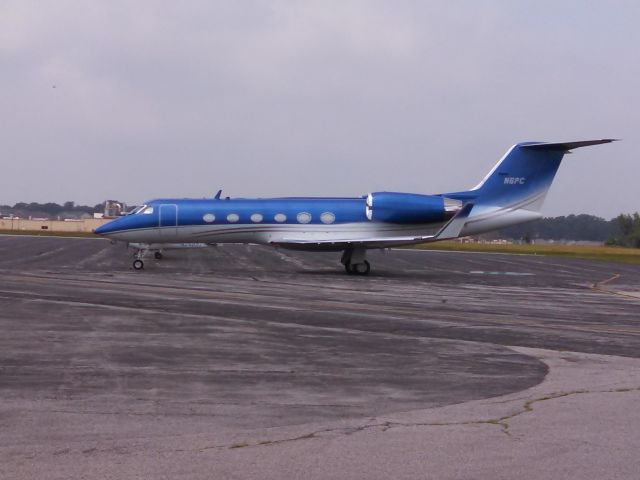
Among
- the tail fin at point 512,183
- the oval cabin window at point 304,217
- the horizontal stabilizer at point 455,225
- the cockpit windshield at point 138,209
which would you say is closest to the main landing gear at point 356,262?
the oval cabin window at point 304,217

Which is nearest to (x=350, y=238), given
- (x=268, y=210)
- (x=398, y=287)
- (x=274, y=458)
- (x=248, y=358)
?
(x=268, y=210)

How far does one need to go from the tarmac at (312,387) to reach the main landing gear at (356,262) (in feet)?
35.5

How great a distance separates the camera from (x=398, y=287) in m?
26.3

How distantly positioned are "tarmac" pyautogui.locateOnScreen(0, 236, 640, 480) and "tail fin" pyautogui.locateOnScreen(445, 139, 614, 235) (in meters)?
11.8

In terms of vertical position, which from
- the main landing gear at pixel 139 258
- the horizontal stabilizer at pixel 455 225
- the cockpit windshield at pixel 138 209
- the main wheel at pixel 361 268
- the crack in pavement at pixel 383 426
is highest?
the cockpit windshield at pixel 138 209

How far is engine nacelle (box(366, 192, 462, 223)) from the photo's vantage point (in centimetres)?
3250

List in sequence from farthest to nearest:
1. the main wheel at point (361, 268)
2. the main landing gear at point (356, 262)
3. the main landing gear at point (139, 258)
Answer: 1. the main wheel at point (361, 268)
2. the main landing gear at point (356, 262)
3. the main landing gear at point (139, 258)

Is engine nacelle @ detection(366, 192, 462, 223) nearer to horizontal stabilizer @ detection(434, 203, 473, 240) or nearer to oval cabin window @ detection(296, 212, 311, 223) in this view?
horizontal stabilizer @ detection(434, 203, 473, 240)

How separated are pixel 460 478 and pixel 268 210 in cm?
2658

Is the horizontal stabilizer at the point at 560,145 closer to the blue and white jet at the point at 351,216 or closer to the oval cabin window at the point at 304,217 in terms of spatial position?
the blue and white jet at the point at 351,216

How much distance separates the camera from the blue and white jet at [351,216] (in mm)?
32188

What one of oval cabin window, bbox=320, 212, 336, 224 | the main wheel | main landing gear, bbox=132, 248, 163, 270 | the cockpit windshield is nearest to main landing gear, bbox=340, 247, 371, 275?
the main wheel

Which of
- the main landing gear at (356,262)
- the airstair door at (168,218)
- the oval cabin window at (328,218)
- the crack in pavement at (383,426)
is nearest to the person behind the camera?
→ the crack in pavement at (383,426)

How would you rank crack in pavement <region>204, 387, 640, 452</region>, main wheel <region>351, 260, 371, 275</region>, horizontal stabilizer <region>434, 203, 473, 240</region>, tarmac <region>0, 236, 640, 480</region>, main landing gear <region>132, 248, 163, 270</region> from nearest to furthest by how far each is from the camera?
tarmac <region>0, 236, 640, 480</region> < crack in pavement <region>204, 387, 640, 452</region> < horizontal stabilizer <region>434, 203, 473, 240</region> < main landing gear <region>132, 248, 163, 270</region> < main wheel <region>351, 260, 371, 275</region>
